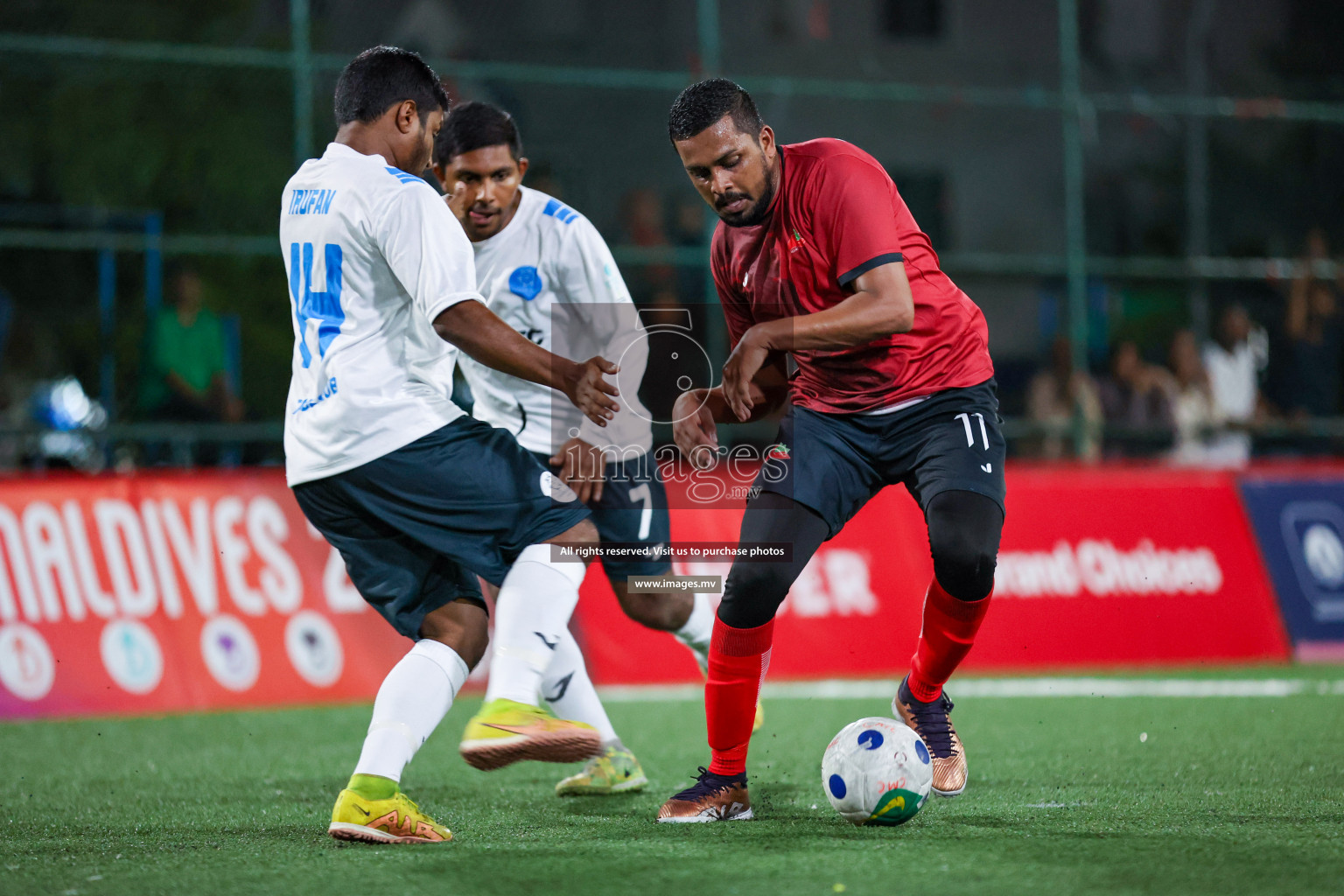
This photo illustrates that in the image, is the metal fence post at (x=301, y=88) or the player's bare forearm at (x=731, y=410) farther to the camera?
the metal fence post at (x=301, y=88)

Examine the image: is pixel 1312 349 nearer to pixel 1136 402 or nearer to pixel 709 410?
pixel 1136 402

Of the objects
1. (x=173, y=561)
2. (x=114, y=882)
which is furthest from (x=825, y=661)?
(x=114, y=882)

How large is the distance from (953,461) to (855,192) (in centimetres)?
90

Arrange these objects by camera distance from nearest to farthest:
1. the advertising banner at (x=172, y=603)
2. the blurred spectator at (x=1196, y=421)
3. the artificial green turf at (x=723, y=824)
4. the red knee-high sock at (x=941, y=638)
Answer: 1. the artificial green turf at (x=723, y=824)
2. the red knee-high sock at (x=941, y=638)
3. the advertising banner at (x=172, y=603)
4. the blurred spectator at (x=1196, y=421)

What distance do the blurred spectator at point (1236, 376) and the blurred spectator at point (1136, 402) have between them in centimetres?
41

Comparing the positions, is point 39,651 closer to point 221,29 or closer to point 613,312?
point 613,312

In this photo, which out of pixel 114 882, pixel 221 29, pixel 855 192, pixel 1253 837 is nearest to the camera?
pixel 114 882

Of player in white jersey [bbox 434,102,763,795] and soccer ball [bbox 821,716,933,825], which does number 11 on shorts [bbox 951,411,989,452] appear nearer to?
soccer ball [bbox 821,716,933,825]

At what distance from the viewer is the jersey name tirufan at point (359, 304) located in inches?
160

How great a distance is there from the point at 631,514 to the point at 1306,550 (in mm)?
6370

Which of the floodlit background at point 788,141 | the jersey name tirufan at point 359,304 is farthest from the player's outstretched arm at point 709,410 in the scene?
the floodlit background at point 788,141

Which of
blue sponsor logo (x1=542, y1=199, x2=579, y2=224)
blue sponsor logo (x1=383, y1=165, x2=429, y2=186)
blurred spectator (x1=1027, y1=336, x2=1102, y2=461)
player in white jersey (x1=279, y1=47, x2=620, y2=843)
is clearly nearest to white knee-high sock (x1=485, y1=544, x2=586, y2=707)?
player in white jersey (x1=279, y1=47, x2=620, y2=843)

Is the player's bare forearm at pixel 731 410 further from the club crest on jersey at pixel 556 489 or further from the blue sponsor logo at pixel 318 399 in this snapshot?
the blue sponsor logo at pixel 318 399

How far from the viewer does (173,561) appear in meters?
8.29
